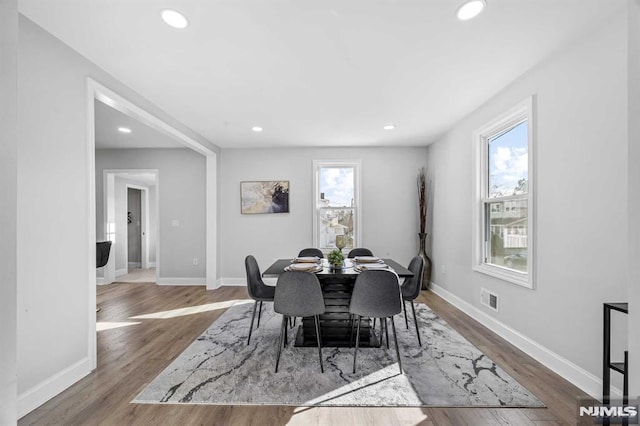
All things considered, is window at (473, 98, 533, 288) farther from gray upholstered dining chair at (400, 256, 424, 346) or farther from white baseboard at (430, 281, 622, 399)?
gray upholstered dining chair at (400, 256, 424, 346)

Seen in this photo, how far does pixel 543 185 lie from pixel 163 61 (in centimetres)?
338

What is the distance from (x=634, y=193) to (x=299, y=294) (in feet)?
6.48

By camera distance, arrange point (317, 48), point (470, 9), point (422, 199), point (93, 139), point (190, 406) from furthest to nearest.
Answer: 1. point (422, 199)
2. point (93, 139)
3. point (317, 48)
4. point (190, 406)
5. point (470, 9)

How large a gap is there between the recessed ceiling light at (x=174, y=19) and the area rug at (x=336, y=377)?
2.54 m

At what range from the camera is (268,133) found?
4.49m

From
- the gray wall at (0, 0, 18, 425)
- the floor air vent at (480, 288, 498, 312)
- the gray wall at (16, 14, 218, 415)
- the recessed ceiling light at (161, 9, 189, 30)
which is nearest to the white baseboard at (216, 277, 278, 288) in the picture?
the gray wall at (16, 14, 218, 415)

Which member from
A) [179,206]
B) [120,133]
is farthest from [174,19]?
[179,206]

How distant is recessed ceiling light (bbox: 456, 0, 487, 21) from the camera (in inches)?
69.6

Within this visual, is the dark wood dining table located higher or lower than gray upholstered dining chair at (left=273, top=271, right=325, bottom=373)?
lower

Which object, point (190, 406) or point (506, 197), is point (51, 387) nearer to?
point (190, 406)

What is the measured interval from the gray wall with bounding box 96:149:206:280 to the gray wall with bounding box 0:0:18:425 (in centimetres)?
467

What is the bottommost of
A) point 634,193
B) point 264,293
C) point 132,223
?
point 264,293

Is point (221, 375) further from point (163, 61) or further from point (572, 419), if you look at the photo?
point (163, 61)

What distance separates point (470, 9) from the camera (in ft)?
5.97
